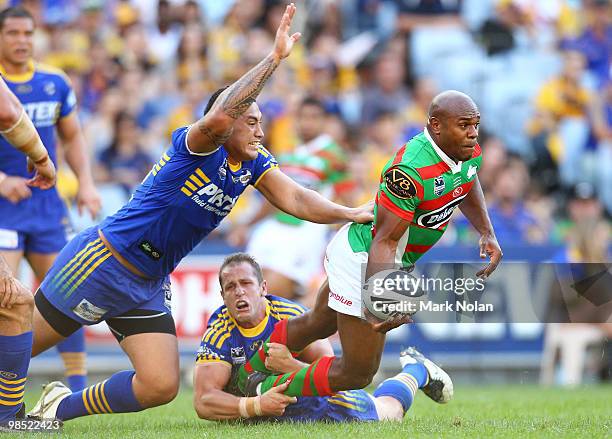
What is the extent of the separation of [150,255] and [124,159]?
7074mm

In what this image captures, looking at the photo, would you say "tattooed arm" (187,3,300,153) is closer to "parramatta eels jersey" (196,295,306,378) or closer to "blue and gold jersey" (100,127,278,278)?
"blue and gold jersey" (100,127,278,278)

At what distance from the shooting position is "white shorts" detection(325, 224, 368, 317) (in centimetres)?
696

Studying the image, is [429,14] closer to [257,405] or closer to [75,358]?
[75,358]

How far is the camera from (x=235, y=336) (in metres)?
7.80

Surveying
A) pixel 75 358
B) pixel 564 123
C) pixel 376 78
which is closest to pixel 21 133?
pixel 75 358

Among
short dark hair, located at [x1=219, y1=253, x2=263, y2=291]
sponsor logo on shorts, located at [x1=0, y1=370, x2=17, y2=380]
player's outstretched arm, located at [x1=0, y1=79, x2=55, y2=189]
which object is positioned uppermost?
player's outstretched arm, located at [x1=0, y1=79, x2=55, y2=189]

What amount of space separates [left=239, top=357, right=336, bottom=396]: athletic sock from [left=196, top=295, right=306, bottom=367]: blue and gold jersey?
18.9 inches

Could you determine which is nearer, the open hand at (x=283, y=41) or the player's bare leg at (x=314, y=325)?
the open hand at (x=283, y=41)

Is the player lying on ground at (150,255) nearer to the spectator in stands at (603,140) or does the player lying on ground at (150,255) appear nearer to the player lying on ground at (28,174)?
the player lying on ground at (28,174)

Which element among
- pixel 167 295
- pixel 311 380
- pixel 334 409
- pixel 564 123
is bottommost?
pixel 334 409

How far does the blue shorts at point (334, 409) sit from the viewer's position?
7.54 metres

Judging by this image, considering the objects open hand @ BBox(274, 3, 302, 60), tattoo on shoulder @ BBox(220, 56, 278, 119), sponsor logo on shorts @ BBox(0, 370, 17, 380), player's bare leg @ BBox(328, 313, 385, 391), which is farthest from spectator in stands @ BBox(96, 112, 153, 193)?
open hand @ BBox(274, 3, 302, 60)

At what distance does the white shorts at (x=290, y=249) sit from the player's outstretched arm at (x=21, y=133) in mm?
4178

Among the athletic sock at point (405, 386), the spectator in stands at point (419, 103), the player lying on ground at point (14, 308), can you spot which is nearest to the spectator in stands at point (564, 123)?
the spectator in stands at point (419, 103)
